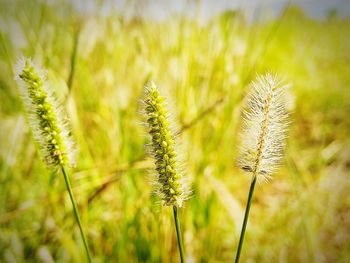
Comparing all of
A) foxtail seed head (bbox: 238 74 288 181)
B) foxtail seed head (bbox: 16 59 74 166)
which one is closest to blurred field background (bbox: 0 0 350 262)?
foxtail seed head (bbox: 16 59 74 166)

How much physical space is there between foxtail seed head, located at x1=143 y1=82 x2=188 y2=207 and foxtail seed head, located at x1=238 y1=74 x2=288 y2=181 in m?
0.13

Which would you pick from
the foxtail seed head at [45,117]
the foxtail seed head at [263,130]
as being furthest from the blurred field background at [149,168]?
the foxtail seed head at [263,130]

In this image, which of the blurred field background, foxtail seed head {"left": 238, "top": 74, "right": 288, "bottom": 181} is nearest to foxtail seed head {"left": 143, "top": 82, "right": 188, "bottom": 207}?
foxtail seed head {"left": 238, "top": 74, "right": 288, "bottom": 181}

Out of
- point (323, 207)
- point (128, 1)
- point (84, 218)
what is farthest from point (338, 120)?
point (84, 218)

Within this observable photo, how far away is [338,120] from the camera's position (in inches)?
109

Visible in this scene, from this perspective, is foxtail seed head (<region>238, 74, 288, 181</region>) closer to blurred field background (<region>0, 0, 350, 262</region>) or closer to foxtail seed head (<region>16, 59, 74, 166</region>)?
foxtail seed head (<region>16, 59, 74, 166</region>)

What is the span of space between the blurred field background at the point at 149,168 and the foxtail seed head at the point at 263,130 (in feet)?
1.78

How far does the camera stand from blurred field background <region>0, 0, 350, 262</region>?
1.33m

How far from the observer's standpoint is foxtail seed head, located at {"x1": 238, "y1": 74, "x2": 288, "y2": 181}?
585mm

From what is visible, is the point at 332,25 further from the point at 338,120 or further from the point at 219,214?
the point at 219,214

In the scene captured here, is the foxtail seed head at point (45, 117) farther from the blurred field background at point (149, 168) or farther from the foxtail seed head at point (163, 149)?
the blurred field background at point (149, 168)

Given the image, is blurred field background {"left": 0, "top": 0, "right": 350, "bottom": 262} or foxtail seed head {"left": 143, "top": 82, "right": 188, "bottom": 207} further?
blurred field background {"left": 0, "top": 0, "right": 350, "bottom": 262}

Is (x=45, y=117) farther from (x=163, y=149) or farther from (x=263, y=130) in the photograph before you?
(x=263, y=130)

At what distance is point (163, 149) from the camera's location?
23.7 inches
